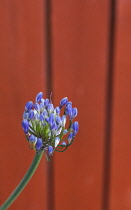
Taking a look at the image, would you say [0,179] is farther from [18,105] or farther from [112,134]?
[112,134]

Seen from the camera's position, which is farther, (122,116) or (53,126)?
(122,116)

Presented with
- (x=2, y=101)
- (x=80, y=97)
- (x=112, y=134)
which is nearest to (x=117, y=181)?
(x=112, y=134)

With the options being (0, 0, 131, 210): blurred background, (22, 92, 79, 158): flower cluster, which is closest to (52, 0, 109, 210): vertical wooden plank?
(0, 0, 131, 210): blurred background

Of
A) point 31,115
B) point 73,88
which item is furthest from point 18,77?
point 31,115

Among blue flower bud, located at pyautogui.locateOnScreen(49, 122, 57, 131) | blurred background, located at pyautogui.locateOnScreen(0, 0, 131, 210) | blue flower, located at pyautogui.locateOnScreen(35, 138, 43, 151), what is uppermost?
blurred background, located at pyautogui.locateOnScreen(0, 0, 131, 210)

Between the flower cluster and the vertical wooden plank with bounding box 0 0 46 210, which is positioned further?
the vertical wooden plank with bounding box 0 0 46 210

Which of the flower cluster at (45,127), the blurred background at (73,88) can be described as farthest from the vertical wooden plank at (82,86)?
the flower cluster at (45,127)

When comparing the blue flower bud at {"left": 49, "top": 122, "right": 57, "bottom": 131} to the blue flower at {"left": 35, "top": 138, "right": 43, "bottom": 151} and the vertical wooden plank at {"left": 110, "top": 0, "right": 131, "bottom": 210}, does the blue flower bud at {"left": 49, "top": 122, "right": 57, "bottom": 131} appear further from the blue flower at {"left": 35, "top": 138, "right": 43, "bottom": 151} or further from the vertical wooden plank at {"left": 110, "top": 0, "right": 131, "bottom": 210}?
the vertical wooden plank at {"left": 110, "top": 0, "right": 131, "bottom": 210}

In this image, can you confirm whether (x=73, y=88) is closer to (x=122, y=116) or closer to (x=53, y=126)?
(x=122, y=116)
